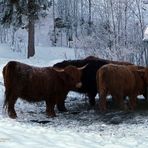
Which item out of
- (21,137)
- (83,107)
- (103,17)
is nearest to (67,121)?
(83,107)

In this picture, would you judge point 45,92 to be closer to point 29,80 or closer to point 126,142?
point 29,80

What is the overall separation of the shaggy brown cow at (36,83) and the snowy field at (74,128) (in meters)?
0.43

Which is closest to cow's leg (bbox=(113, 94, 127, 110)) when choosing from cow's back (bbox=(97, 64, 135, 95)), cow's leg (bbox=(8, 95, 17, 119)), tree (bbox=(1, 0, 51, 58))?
cow's back (bbox=(97, 64, 135, 95))

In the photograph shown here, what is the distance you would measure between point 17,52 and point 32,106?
26.4 metres

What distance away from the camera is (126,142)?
8789 millimetres

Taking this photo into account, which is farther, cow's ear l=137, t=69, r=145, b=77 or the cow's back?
cow's ear l=137, t=69, r=145, b=77

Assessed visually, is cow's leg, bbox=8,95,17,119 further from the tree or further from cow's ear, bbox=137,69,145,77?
the tree

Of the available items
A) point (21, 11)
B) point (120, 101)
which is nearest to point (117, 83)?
point (120, 101)

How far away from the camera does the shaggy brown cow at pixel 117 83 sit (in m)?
12.8

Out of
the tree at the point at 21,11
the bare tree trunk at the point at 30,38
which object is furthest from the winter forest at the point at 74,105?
the bare tree trunk at the point at 30,38

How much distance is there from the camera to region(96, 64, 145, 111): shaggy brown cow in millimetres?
12844

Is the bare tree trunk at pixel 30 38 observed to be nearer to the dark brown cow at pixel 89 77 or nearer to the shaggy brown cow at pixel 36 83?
the dark brown cow at pixel 89 77

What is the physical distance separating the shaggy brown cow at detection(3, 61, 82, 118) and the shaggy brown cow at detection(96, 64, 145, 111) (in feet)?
2.57

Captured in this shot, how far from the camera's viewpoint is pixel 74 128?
10.6m
